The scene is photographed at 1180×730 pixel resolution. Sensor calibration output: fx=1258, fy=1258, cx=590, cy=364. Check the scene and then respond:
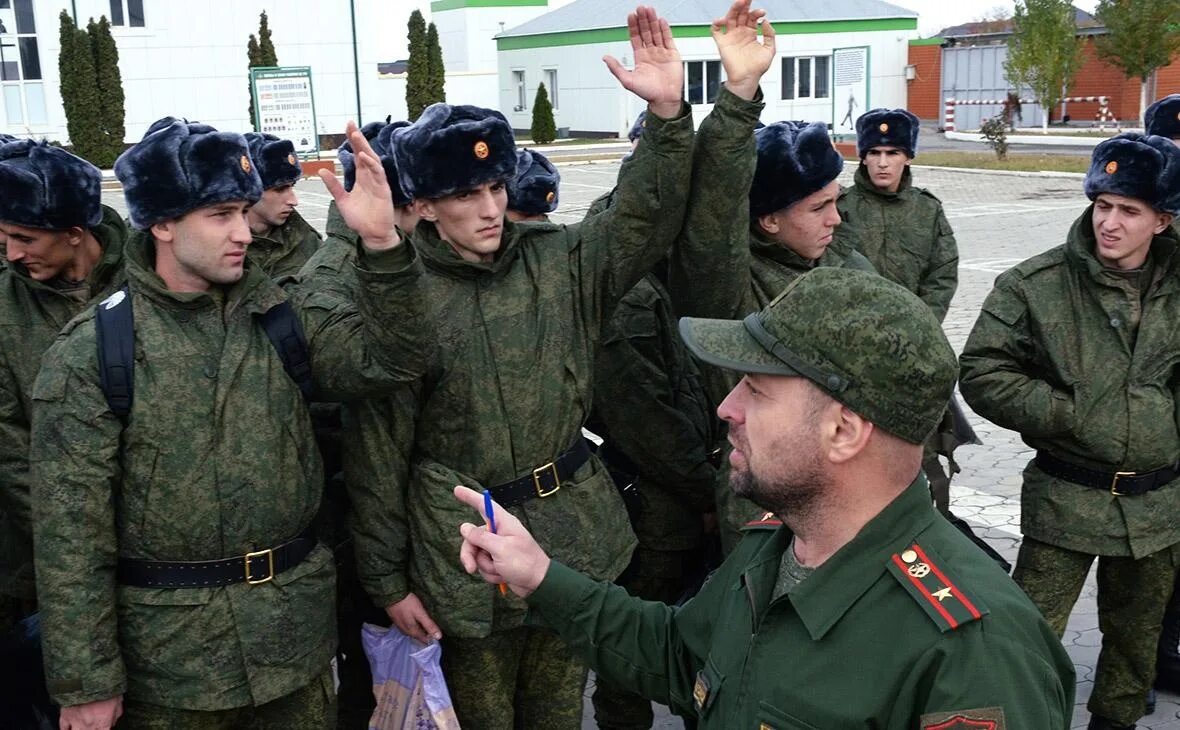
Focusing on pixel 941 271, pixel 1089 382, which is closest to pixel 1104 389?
pixel 1089 382

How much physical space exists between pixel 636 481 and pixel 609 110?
40479 mm

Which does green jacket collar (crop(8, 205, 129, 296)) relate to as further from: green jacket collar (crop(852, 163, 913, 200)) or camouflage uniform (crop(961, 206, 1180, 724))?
green jacket collar (crop(852, 163, 913, 200))

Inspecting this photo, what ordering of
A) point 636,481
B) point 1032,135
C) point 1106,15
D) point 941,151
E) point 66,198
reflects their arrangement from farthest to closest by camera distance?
1. point 1032,135
2. point 1106,15
3. point 941,151
4. point 636,481
5. point 66,198

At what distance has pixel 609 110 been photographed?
144ft

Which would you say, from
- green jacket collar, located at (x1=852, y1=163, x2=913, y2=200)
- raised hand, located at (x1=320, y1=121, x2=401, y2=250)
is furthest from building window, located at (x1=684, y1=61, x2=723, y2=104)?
raised hand, located at (x1=320, y1=121, x2=401, y2=250)

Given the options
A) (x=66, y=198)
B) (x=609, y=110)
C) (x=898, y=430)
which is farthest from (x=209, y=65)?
(x=898, y=430)

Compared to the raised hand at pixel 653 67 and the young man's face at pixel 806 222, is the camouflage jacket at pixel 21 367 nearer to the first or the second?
the raised hand at pixel 653 67

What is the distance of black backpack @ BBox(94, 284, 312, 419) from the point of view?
3.09m

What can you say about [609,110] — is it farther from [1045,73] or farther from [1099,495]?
[1099,495]

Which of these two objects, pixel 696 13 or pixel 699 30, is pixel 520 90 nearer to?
pixel 696 13

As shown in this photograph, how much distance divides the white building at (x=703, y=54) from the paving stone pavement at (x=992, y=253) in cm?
1177

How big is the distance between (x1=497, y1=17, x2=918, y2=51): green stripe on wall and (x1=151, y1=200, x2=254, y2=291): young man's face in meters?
39.0

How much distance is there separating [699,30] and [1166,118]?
37186 millimetres

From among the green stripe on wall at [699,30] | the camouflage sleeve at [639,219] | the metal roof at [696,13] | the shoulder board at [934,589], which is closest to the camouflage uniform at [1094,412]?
the camouflage sleeve at [639,219]
